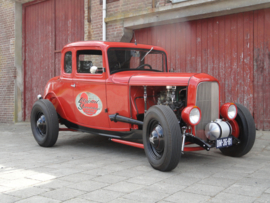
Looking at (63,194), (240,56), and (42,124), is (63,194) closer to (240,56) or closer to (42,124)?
(42,124)

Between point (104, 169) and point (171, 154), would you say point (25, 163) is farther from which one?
point (171, 154)

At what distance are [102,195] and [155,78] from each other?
1.96m

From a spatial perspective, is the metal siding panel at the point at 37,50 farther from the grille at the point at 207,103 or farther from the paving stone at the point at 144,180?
the paving stone at the point at 144,180

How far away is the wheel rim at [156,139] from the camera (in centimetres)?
391

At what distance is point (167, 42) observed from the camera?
7.79 meters

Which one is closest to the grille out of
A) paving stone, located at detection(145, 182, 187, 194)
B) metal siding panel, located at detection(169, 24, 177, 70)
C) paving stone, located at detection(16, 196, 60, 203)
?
paving stone, located at detection(145, 182, 187, 194)

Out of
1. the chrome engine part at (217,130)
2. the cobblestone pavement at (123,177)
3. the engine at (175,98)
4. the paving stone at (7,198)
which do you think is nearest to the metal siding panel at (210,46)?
the cobblestone pavement at (123,177)

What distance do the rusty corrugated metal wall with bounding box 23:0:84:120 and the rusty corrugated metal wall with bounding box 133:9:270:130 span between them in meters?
3.48

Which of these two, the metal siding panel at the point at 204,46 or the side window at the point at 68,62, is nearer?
the side window at the point at 68,62

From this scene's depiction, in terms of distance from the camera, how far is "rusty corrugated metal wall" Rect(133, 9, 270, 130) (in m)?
6.38

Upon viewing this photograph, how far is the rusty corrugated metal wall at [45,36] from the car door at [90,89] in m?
4.19

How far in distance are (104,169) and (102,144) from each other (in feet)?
6.39

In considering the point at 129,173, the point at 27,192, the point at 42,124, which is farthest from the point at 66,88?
the point at 27,192

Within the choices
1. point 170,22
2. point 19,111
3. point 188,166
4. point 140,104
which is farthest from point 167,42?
point 19,111
